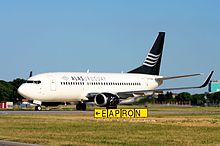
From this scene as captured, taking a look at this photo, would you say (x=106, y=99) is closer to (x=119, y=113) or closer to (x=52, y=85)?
(x=52, y=85)

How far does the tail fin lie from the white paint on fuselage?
1.99 meters

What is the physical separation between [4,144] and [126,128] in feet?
34.2

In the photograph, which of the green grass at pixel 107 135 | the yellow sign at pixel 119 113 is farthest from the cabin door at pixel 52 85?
the green grass at pixel 107 135

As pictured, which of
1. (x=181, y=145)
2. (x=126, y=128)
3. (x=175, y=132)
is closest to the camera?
(x=181, y=145)

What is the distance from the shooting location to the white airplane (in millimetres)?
63719

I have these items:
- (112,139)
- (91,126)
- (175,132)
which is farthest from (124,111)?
(112,139)

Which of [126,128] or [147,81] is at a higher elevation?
[147,81]

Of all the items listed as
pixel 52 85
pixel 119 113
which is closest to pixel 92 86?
pixel 52 85

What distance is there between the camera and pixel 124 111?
45844 millimetres

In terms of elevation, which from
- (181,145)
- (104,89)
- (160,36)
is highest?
(160,36)

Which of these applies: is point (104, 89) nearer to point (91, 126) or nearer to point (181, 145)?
point (91, 126)

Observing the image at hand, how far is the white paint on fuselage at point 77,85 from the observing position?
63.5 metres

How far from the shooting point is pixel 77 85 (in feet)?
217

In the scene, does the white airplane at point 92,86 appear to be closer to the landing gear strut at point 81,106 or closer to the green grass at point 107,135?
the landing gear strut at point 81,106
